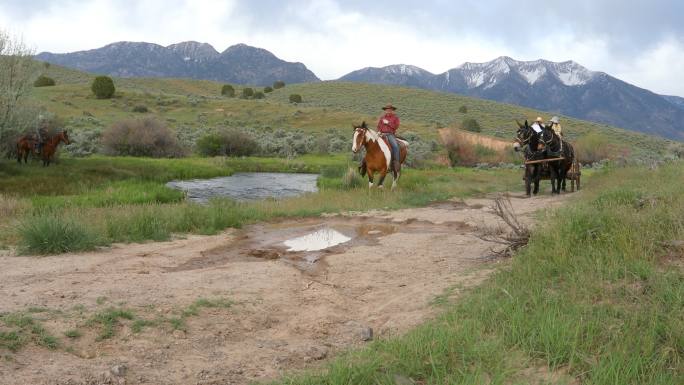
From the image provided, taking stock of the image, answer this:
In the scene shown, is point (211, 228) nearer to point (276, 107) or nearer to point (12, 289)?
Answer: point (12, 289)

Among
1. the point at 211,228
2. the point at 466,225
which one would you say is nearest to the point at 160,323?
the point at 211,228

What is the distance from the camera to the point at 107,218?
455 inches

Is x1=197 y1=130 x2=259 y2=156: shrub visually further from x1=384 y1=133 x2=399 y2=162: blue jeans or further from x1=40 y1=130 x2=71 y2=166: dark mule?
x1=384 y1=133 x2=399 y2=162: blue jeans

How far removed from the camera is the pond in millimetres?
20131

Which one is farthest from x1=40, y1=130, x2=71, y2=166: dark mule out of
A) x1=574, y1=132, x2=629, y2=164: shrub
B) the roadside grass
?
x1=574, y1=132, x2=629, y2=164: shrub

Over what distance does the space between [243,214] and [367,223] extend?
3087 millimetres

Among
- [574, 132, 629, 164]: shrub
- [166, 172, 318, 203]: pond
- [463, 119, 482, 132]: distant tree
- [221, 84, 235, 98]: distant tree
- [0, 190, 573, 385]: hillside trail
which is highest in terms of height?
[221, 84, 235, 98]: distant tree

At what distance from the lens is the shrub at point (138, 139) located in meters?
30.7

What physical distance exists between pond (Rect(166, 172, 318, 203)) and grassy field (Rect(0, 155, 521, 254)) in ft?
3.12

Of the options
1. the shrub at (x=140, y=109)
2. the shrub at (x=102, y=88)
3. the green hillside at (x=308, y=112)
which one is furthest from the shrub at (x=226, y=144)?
the shrub at (x=102, y=88)

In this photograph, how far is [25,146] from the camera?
20.8 m

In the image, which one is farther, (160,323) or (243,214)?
(243,214)

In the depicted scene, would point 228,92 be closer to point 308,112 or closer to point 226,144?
point 308,112

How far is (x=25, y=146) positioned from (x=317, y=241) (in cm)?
1528
